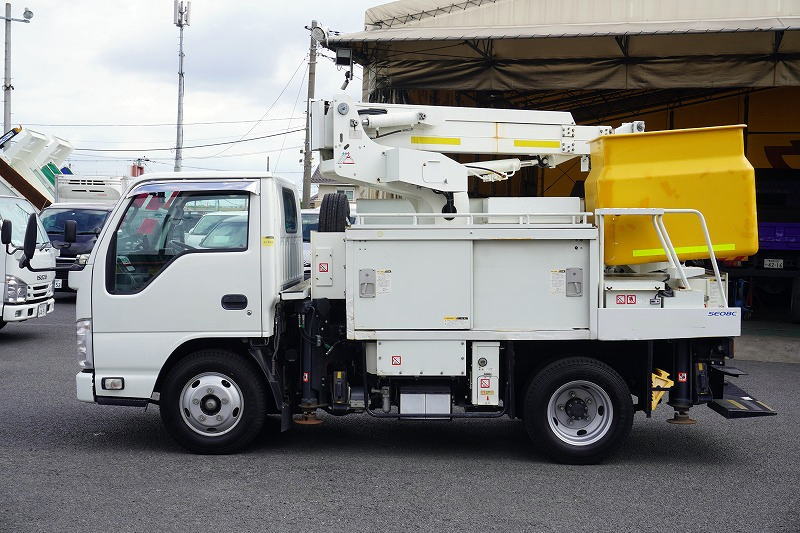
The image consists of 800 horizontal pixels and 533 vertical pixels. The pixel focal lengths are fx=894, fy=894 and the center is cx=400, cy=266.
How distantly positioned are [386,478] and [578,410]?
159cm

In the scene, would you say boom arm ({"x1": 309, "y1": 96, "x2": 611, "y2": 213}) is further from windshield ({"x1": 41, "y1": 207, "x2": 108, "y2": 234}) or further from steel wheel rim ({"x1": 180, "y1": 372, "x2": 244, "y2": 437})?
windshield ({"x1": 41, "y1": 207, "x2": 108, "y2": 234})

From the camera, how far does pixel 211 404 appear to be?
6961 millimetres

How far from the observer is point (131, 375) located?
6.99m

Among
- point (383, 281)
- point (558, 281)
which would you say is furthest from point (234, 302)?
point (558, 281)

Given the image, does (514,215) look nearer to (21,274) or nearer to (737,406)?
(737,406)

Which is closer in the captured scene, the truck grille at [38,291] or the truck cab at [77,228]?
the truck grille at [38,291]

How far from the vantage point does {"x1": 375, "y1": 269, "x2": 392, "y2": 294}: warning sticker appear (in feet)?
22.3

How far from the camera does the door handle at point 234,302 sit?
6914 mm

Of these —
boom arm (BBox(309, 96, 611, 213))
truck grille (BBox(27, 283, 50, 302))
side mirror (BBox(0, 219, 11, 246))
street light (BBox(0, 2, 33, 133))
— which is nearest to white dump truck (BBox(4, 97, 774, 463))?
boom arm (BBox(309, 96, 611, 213))

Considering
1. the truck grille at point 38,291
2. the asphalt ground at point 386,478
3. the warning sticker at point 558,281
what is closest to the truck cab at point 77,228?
the truck grille at point 38,291

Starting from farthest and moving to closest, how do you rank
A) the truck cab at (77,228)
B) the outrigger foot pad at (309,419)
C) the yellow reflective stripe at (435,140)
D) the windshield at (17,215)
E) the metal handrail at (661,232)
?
the truck cab at (77,228) < the windshield at (17,215) < the yellow reflective stripe at (435,140) < the outrigger foot pad at (309,419) < the metal handrail at (661,232)

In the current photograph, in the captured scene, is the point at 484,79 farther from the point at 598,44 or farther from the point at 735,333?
the point at 735,333

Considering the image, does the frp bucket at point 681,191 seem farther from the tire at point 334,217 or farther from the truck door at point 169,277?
the truck door at point 169,277

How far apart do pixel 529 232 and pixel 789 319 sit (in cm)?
1180
